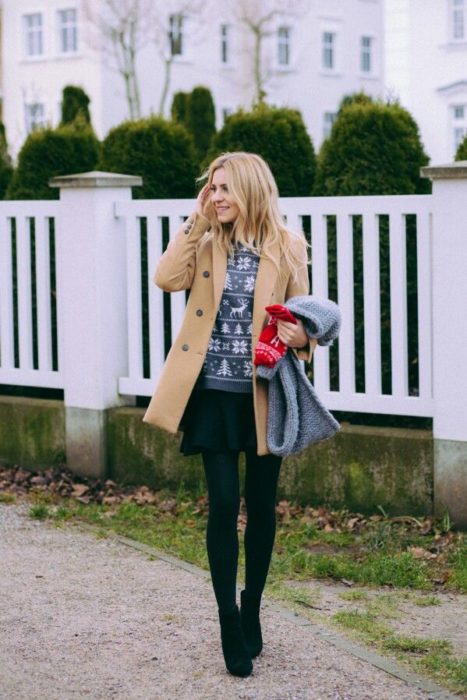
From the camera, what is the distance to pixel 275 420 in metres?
4.62

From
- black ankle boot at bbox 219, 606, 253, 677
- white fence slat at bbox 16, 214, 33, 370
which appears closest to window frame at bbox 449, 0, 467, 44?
white fence slat at bbox 16, 214, 33, 370

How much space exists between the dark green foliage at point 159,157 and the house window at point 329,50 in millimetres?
41718

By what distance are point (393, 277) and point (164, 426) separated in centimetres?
246

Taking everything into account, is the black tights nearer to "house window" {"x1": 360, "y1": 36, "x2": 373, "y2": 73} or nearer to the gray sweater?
the gray sweater

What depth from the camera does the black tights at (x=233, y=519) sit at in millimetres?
4625

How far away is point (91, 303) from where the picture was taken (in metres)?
7.80

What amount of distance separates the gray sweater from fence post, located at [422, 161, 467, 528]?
194 centimetres

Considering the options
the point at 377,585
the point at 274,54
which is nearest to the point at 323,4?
the point at 274,54

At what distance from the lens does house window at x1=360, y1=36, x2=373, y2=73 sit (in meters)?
50.5

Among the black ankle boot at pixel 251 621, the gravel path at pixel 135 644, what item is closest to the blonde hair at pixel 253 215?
the black ankle boot at pixel 251 621

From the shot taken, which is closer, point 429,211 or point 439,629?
point 439,629

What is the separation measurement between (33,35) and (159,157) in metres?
36.9

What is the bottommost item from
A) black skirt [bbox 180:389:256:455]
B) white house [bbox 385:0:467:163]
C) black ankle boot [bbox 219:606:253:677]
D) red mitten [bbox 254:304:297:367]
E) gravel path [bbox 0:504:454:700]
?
gravel path [bbox 0:504:454:700]

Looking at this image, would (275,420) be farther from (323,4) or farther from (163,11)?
(323,4)
